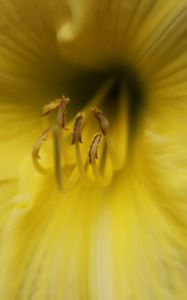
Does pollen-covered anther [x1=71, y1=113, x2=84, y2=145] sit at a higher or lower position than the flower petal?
higher

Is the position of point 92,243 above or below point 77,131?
below

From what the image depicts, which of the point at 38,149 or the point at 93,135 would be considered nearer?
the point at 38,149

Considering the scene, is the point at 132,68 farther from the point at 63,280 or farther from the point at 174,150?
the point at 63,280

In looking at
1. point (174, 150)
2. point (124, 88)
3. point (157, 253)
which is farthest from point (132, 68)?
point (157, 253)

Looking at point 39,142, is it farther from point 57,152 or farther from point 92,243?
point 92,243

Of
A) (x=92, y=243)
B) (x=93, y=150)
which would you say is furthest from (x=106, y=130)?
(x=92, y=243)

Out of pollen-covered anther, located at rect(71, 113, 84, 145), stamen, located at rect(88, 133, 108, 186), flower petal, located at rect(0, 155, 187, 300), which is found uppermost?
pollen-covered anther, located at rect(71, 113, 84, 145)

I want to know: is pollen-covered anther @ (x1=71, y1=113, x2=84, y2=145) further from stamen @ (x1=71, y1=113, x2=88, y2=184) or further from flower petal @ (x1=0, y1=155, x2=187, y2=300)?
flower petal @ (x1=0, y1=155, x2=187, y2=300)

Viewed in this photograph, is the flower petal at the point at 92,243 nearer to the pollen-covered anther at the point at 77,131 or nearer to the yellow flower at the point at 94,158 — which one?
the yellow flower at the point at 94,158

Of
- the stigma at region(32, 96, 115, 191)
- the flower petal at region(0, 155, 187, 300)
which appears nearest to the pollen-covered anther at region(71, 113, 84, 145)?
the stigma at region(32, 96, 115, 191)
